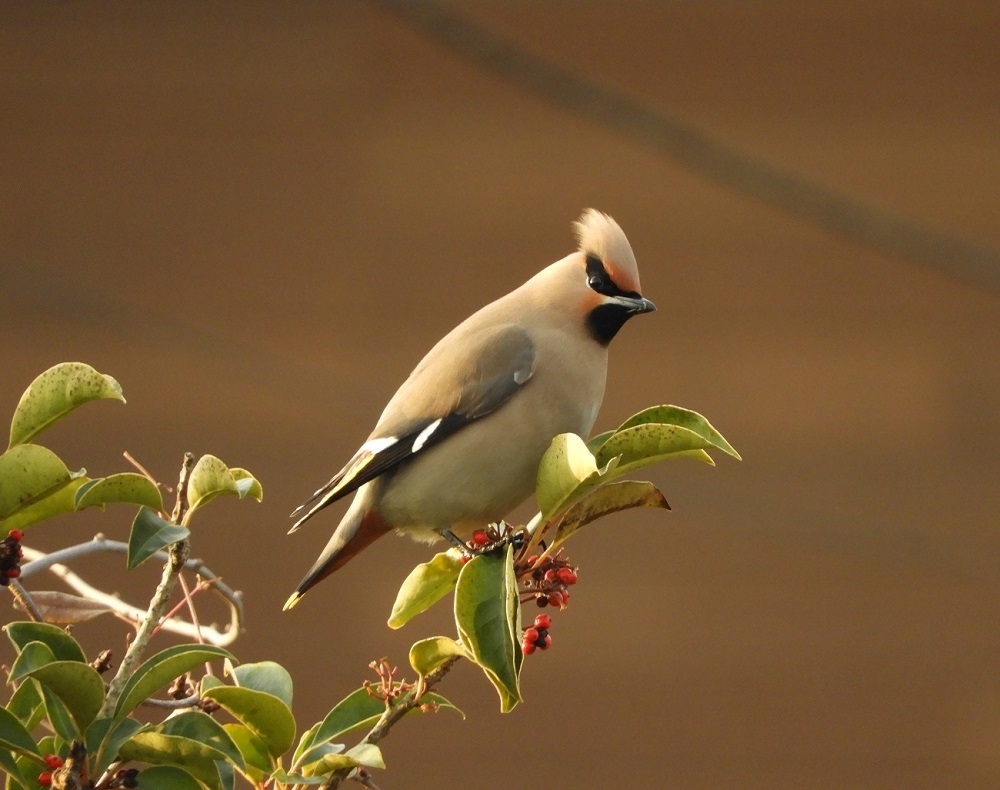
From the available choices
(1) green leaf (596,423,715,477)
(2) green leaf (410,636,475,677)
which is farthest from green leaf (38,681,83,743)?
(1) green leaf (596,423,715,477)

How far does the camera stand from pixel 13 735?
1244 mm

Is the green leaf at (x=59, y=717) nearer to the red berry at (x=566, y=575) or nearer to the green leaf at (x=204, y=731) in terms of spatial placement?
the green leaf at (x=204, y=731)

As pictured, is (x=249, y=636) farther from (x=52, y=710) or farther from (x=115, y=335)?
(x=52, y=710)

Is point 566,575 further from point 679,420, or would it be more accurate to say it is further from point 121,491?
point 121,491

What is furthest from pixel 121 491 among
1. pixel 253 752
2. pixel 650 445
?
pixel 650 445

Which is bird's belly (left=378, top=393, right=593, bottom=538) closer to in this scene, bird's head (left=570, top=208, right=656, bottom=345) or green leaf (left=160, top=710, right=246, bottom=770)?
bird's head (left=570, top=208, right=656, bottom=345)

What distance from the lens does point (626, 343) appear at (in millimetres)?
4992

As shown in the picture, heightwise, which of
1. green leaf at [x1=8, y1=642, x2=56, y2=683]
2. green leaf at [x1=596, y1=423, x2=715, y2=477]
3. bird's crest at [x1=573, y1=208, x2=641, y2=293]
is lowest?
green leaf at [x1=8, y1=642, x2=56, y2=683]

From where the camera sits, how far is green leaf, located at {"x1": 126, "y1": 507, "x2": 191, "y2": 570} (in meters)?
1.29

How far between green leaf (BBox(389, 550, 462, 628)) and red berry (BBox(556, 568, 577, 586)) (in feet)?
0.44

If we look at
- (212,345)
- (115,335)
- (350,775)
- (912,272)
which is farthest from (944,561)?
(350,775)

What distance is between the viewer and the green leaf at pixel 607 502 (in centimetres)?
153

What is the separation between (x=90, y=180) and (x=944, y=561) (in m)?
3.28

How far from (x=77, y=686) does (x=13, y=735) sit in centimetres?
8
